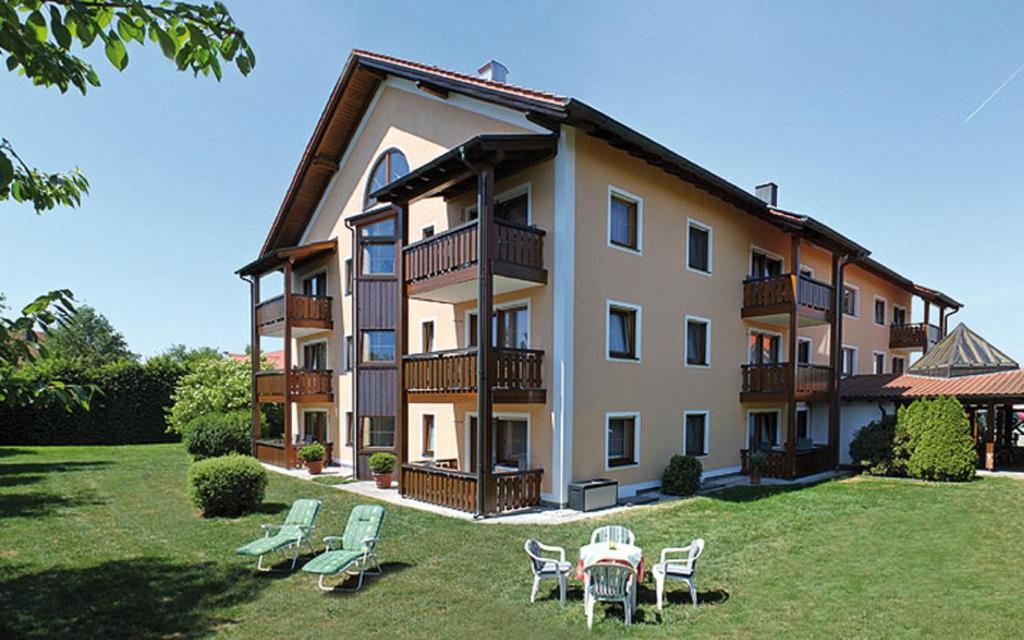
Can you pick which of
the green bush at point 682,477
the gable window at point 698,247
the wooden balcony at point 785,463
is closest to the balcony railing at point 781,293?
the gable window at point 698,247

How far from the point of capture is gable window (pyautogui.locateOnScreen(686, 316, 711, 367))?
55.2 ft

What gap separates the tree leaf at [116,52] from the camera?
2521 millimetres

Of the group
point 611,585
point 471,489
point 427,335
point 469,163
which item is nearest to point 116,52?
point 611,585

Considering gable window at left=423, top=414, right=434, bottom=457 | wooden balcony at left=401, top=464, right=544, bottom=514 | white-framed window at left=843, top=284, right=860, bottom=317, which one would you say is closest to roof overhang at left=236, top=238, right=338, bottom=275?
gable window at left=423, top=414, right=434, bottom=457

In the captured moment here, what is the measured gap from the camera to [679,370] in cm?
1620

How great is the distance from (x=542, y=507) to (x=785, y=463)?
8.72 metres

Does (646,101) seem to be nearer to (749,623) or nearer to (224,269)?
(749,623)

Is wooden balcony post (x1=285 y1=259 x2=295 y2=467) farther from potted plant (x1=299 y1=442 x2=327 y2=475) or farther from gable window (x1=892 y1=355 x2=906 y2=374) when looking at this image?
gable window (x1=892 y1=355 x2=906 y2=374)

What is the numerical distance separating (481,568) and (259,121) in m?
10.1

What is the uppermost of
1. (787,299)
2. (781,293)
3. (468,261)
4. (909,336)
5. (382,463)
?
(468,261)

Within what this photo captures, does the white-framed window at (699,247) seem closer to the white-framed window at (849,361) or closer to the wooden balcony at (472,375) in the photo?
the wooden balcony at (472,375)

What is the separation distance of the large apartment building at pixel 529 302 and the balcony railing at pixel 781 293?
68mm

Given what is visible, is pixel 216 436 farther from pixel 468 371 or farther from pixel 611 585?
pixel 611 585

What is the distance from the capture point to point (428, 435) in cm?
1720
